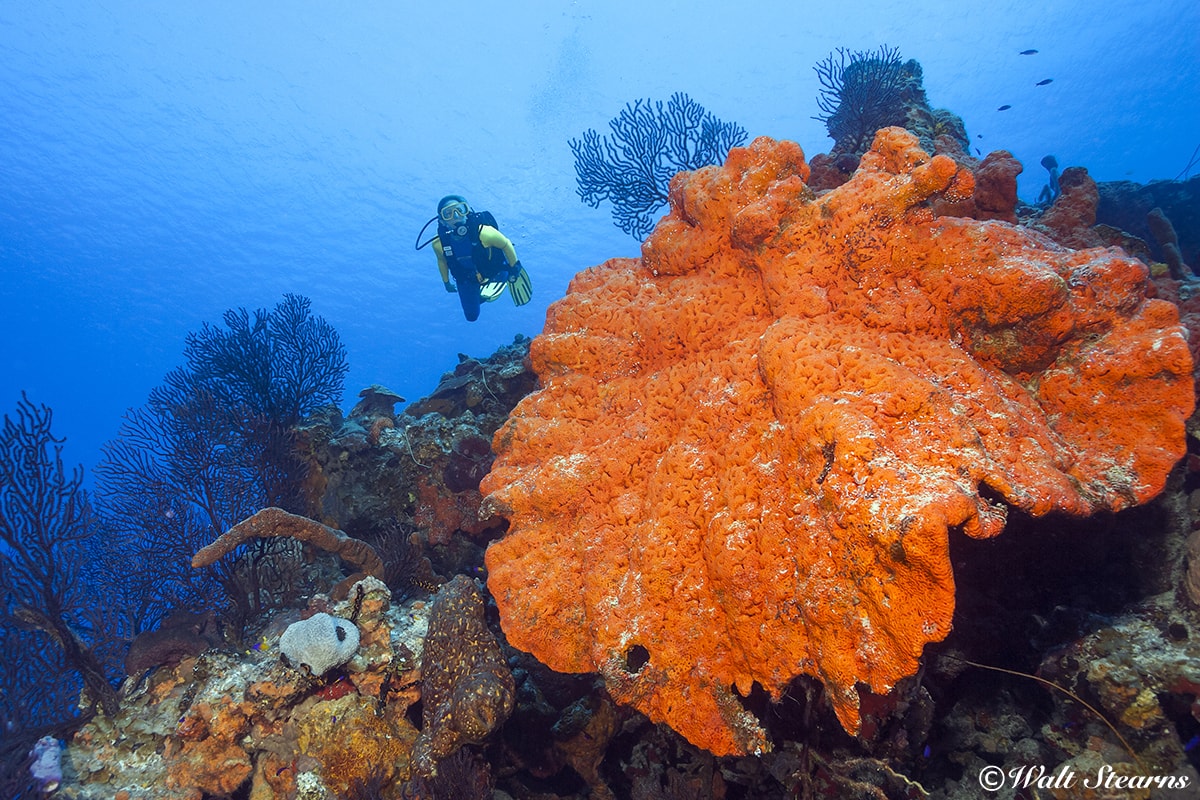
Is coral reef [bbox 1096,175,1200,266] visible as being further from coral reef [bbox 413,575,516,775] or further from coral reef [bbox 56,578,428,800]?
coral reef [bbox 56,578,428,800]

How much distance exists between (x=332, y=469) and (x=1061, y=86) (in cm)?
8684

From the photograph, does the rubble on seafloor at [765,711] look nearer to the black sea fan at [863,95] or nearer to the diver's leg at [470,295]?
the black sea fan at [863,95]

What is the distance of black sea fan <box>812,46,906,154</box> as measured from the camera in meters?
7.01

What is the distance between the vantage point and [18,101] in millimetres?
38938

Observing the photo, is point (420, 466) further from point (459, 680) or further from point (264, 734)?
point (459, 680)

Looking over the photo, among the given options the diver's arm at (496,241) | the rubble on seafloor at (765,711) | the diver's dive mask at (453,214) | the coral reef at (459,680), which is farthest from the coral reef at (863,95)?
the coral reef at (459,680)

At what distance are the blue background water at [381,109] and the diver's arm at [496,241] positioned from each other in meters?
55.0

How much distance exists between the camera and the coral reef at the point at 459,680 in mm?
3283

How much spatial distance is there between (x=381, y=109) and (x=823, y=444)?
67.4 m

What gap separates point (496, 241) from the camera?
26.0 feet

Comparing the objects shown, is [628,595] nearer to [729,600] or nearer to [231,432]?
[729,600]

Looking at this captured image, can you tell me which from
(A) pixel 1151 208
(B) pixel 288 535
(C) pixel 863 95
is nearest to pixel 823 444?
(B) pixel 288 535

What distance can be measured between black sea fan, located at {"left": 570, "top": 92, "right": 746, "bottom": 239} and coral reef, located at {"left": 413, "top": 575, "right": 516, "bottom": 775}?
7332mm

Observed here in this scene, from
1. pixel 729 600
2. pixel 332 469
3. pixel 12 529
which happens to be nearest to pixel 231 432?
pixel 332 469
